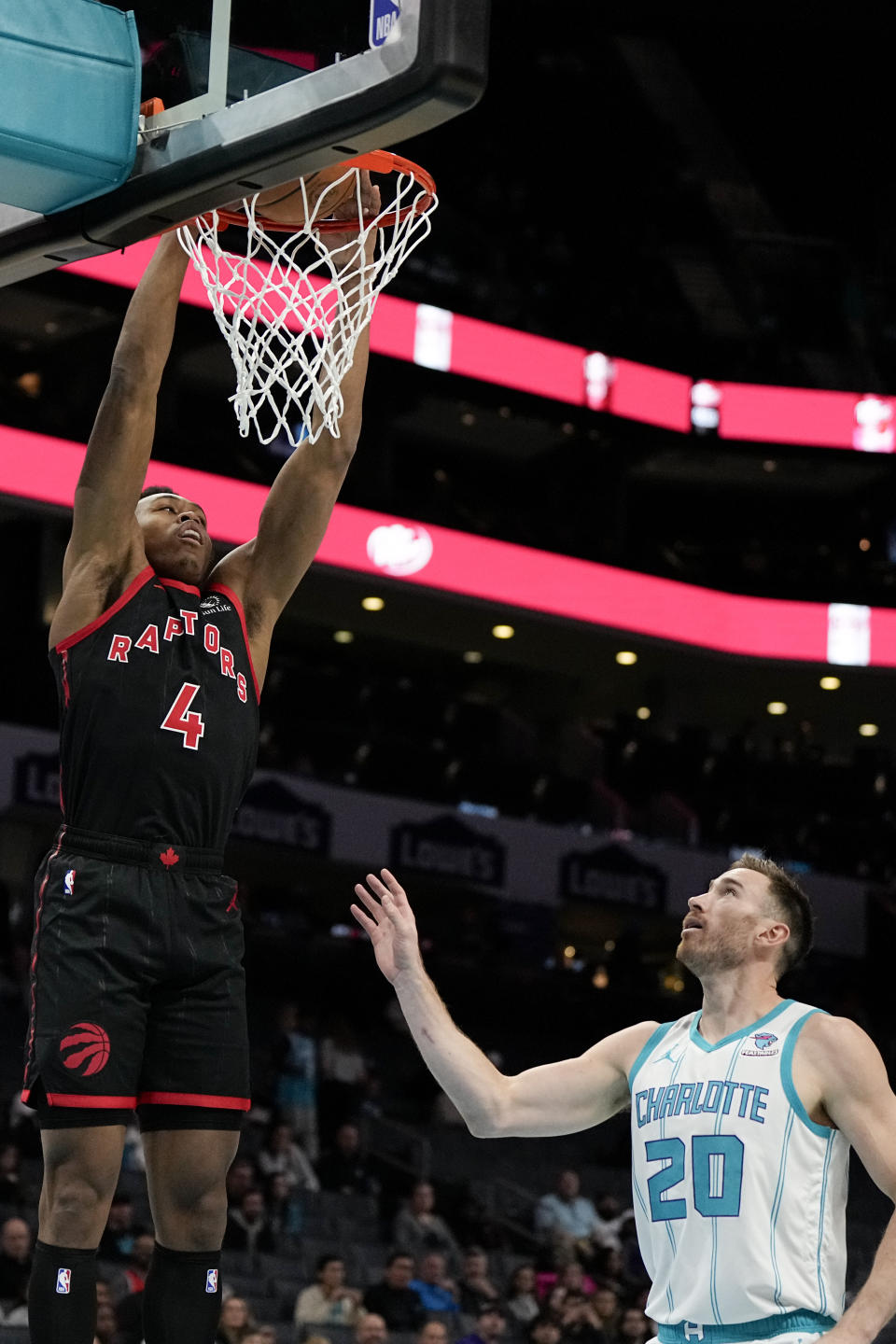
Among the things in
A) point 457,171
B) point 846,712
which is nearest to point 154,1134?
point 457,171

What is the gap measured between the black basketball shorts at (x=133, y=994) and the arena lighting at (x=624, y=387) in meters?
14.8

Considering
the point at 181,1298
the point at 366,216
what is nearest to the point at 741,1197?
the point at 181,1298

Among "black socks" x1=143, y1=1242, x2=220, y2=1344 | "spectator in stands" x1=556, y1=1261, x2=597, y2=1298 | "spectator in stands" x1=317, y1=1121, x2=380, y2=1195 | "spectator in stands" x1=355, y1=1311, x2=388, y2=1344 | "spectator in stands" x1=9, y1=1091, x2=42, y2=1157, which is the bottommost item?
"spectator in stands" x1=355, y1=1311, x2=388, y2=1344

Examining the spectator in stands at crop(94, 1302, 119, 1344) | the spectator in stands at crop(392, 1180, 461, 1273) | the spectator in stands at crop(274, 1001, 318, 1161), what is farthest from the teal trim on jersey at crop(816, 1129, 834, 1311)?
the spectator in stands at crop(274, 1001, 318, 1161)

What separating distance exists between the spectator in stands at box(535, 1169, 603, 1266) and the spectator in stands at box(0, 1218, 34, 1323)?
485 centimetres

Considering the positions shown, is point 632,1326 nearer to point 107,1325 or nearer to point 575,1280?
point 575,1280

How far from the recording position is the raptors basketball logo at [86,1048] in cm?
439

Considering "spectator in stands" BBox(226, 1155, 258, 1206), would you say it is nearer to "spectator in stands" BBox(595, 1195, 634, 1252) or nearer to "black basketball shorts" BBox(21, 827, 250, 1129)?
"spectator in stands" BBox(595, 1195, 634, 1252)

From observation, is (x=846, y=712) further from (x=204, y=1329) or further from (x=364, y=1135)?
(x=204, y=1329)

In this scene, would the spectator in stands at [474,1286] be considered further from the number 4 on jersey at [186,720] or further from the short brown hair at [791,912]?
the number 4 on jersey at [186,720]

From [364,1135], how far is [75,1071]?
11.9 metres

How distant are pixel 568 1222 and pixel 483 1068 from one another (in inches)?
422

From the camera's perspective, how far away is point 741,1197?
14.1 ft

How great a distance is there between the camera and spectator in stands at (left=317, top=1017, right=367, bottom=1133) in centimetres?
1564
